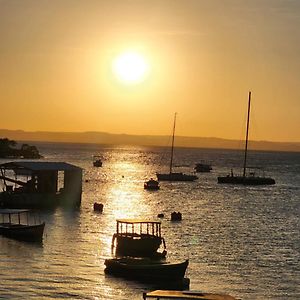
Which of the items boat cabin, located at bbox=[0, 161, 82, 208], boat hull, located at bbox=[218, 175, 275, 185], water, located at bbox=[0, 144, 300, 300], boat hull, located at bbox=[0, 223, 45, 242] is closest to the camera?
water, located at bbox=[0, 144, 300, 300]

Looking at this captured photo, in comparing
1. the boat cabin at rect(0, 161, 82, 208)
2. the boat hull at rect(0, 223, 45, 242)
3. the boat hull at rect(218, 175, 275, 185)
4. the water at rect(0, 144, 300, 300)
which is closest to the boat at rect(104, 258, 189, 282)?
the water at rect(0, 144, 300, 300)

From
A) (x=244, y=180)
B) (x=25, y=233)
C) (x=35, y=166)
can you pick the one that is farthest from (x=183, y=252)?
(x=244, y=180)

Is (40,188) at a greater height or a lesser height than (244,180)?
greater

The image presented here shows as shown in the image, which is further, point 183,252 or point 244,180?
point 244,180

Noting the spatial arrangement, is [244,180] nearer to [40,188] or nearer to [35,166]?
[40,188]

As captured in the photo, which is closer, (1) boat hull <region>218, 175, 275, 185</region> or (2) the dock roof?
(2) the dock roof

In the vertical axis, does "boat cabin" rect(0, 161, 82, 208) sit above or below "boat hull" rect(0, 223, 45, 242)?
above

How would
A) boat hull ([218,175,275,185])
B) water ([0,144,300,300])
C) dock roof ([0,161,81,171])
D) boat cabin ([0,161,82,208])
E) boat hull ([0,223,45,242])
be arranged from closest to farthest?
water ([0,144,300,300])
boat hull ([0,223,45,242])
dock roof ([0,161,81,171])
boat cabin ([0,161,82,208])
boat hull ([218,175,275,185])

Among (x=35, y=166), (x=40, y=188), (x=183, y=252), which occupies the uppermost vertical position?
(x=35, y=166)

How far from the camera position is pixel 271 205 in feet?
400

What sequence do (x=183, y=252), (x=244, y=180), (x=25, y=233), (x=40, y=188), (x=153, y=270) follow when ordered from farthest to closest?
1. (x=244, y=180)
2. (x=40, y=188)
3. (x=25, y=233)
4. (x=183, y=252)
5. (x=153, y=270)

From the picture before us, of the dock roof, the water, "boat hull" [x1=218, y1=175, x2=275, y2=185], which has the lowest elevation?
the water

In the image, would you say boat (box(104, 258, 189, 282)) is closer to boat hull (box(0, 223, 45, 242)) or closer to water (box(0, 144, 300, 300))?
water (box(0, 144, 300, 300))

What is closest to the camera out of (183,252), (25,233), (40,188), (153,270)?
(153,270)
